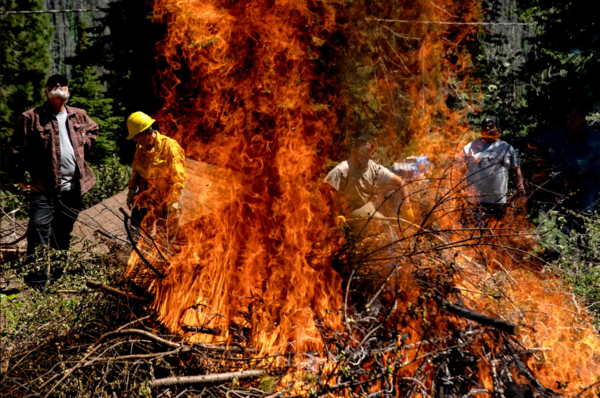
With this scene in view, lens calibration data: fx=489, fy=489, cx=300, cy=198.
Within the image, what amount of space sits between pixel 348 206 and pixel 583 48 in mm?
4528

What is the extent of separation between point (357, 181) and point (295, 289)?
91.9 inches

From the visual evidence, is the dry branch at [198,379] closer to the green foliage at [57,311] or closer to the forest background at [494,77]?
the green foliage at [57,311]

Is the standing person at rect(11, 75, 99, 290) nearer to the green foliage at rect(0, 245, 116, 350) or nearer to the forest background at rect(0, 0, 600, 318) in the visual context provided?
the forest background at rect(0, 0, 600, 318)

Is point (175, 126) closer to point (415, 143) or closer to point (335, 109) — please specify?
point (335, 109)

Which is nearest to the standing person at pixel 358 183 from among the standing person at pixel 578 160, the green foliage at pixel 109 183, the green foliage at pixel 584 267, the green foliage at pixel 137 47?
the green foliage at pixel 584 267

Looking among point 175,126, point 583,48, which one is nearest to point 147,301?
point 175,126

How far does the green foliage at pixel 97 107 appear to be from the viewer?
13297 millimetres

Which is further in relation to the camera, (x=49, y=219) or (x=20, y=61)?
(x=20, y=61)

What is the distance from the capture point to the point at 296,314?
373cm

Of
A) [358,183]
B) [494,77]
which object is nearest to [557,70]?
[494,77]

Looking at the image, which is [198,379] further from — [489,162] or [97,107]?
[97,107]

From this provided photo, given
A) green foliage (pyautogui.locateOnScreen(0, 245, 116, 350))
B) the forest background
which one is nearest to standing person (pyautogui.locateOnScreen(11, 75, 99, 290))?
the forest background

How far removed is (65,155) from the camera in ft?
17.5

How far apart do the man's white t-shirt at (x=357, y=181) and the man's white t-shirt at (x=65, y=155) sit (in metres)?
2.88
